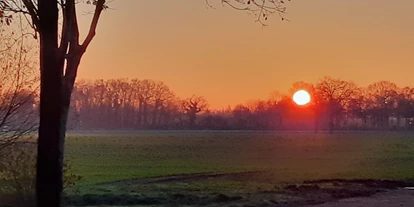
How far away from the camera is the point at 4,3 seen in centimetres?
1122

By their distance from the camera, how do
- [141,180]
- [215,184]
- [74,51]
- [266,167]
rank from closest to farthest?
1. [74,51]
2. [215,184]
3. [141,180]
4. [266,167]

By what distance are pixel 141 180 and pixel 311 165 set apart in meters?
14.2

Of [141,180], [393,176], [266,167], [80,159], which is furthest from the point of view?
[80,159]

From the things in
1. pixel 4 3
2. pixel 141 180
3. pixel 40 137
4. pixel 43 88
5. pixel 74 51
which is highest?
pixel 4 3

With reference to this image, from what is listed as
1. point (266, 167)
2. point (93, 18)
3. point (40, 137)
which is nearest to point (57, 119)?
point (40, 137)

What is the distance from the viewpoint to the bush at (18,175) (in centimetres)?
1677

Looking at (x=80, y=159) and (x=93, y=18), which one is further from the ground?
(x=93, y=18)

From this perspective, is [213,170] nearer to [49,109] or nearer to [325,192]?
[325,192]

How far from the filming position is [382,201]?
78.6 feet

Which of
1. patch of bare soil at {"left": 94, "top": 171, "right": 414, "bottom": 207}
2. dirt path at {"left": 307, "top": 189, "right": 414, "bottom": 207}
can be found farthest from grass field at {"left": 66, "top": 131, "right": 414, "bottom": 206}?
dirt path at {"left": 307, "top": 189, "right": 414, "bottom": 207}

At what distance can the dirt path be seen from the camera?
22500 millimetres

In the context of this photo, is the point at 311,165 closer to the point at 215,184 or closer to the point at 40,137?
the point at 215,184

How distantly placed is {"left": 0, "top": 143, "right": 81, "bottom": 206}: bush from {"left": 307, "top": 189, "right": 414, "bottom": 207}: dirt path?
9.85 m

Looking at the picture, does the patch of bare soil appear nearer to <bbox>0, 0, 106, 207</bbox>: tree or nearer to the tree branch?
the tree branch
